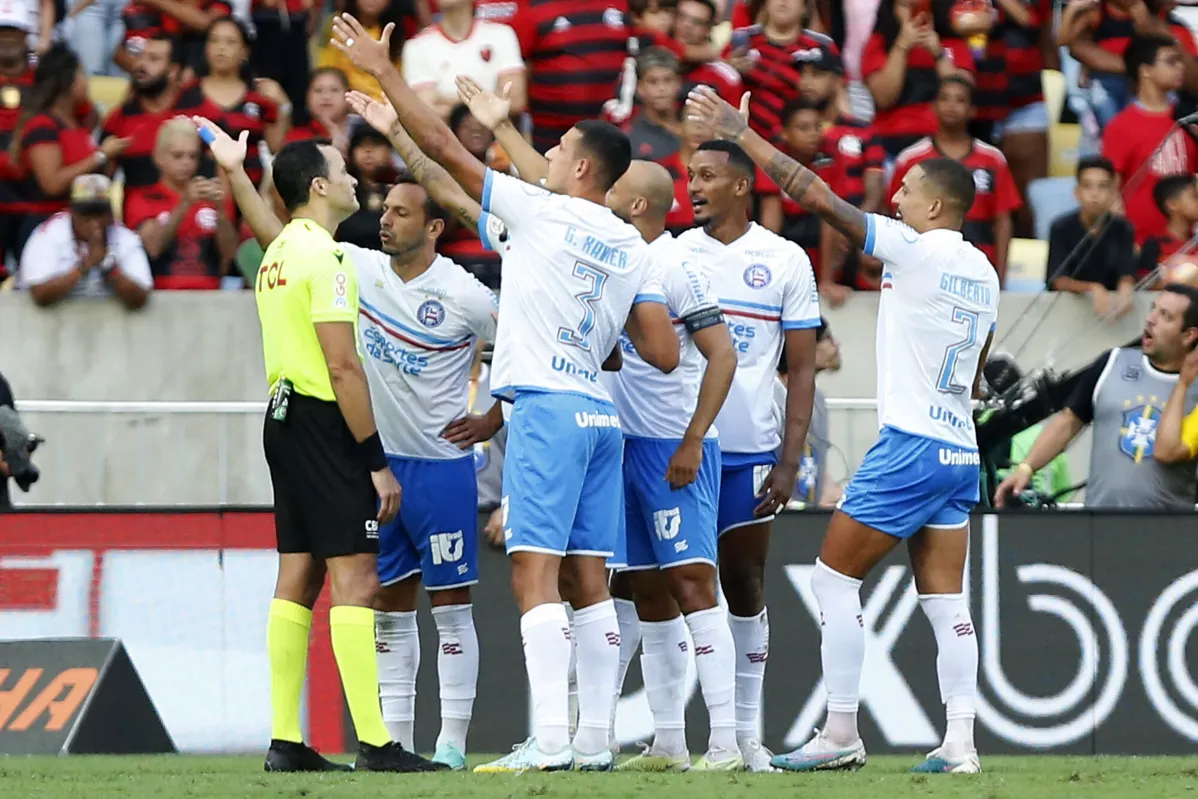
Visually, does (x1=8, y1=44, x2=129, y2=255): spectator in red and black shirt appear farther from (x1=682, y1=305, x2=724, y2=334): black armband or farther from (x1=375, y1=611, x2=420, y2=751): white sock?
(x1=682, y1=305, x2=724, y2=334): black armband

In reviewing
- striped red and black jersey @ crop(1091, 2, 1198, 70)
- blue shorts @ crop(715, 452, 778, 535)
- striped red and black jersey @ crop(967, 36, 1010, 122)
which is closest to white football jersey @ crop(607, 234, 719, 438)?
blue shorts @ crop(715, 452, 778, 535)

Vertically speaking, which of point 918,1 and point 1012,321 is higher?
point 918,1

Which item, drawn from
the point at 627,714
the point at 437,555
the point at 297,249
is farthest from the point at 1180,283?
the point at 297,249

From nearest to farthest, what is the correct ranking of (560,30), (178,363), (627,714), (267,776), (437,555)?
(267,776)
(437,555)
(627,714)
(178,363)
(560,30)

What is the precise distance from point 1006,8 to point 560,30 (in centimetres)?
353

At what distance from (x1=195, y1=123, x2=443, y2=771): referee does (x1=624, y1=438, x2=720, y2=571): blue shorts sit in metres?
1.24

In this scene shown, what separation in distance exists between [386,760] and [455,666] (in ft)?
4.02

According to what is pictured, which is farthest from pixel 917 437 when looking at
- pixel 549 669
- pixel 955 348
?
pixel 549 669

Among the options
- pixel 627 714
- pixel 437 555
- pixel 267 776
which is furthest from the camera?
pixel 627 714

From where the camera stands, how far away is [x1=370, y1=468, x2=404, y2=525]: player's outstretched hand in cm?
803

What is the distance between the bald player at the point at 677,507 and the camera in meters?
8.67

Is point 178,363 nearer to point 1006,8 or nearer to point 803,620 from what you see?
point 803,620

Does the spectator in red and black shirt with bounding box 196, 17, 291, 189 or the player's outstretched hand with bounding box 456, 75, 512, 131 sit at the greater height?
the spectator in red and black shirt with bounding box 196, 17, 291, 189

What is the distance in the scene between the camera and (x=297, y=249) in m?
8.06
